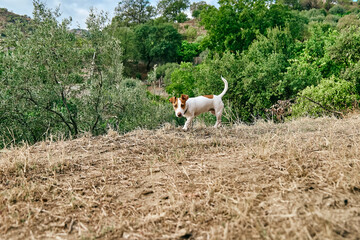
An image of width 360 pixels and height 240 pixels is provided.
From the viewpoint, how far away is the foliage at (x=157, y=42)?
48531mm

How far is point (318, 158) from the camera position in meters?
2.97

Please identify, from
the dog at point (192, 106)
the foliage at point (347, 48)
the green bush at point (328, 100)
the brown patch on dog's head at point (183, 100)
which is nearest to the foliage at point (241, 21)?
the foliage at point (347, 48)

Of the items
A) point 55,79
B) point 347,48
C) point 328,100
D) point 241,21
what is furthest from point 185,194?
point 241,21

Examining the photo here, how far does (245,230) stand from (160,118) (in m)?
12.3

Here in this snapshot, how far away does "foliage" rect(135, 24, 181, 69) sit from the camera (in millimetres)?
48531

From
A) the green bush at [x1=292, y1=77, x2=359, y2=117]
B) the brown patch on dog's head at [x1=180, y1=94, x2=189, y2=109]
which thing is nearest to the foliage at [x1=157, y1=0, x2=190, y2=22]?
the green bush at [x1=292, y1=77, x2=359, y2=117]

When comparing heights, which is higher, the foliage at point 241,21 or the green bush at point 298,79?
the foliage at point 241,21

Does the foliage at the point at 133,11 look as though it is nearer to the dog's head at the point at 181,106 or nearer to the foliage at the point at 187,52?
the foliage at the point at 187,52

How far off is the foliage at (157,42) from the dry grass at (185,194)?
46761mm

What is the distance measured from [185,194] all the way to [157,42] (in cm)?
5030

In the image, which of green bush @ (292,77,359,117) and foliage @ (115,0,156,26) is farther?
foliage @ (115,0,156,26)

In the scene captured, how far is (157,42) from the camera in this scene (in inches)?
1957

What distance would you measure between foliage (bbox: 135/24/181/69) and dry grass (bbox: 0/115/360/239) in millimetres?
46761

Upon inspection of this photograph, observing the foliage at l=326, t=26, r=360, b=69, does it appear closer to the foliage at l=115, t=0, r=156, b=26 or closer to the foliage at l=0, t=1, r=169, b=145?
the foliage at l=0, t=1, r=169, b=145
